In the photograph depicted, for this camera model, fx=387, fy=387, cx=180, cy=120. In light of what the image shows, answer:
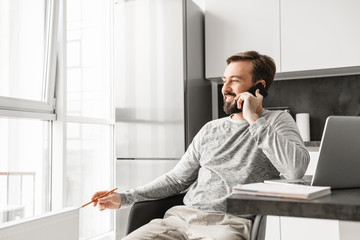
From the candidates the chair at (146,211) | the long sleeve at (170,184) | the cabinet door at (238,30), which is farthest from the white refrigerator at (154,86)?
the chair at (146,211)

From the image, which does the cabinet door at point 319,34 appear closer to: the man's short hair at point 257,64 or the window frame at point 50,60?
the man's short hair at point 257,64

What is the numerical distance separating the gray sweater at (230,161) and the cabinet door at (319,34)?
4.42 feet

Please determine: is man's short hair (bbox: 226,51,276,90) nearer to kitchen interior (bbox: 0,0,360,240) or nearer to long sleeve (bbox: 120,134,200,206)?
long sleeve (bbox: 120,134,200,206)

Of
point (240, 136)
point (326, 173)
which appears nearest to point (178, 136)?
point (240, 136)

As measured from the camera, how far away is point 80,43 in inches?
122

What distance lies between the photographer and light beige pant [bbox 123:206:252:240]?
64.4 inches

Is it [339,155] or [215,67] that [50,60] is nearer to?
[215,67]

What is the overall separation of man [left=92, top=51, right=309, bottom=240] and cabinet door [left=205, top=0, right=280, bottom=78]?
3.78 ft

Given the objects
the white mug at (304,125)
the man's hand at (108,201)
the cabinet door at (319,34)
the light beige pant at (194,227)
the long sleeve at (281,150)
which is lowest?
the light beige pant at (194,227)

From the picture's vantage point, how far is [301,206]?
0.89m

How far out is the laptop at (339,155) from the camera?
1131 millimetres

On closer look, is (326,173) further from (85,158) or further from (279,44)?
(85,158)

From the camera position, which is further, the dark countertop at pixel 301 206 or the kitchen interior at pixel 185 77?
the kitchen interior at pixel 185 77

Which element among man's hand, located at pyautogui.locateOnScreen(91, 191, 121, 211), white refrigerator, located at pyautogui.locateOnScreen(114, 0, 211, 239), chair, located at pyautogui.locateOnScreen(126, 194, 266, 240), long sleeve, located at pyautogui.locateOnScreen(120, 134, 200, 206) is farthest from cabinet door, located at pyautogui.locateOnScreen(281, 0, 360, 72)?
man's hand, located at pyautogui.locateOnScreen(91, 191, 121, 211)
